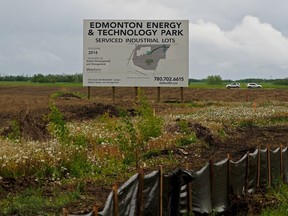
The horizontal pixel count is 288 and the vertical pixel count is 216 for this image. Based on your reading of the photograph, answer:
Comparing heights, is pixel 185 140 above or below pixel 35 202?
above

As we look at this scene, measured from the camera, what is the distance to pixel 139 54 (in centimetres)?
4138

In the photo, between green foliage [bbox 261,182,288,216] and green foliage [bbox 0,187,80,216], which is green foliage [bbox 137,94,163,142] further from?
green foliage [bbox 0,187,80,216]

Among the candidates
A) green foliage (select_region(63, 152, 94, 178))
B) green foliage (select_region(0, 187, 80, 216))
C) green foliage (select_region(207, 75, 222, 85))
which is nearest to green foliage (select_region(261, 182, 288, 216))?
green foliage (select_region(0, 187, 80, 216))

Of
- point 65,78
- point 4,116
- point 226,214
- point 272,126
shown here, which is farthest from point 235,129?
point 65,78

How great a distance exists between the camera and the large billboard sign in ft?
136

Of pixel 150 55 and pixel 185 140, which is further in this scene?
pixel 150 55

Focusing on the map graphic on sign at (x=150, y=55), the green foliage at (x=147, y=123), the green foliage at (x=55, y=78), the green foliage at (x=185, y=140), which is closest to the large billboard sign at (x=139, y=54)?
the map graphic on sign at (x=150, y=55)

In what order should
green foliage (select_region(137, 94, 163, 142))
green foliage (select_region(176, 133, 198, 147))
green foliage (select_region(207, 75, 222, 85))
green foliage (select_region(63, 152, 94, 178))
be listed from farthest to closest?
green foliage (select_region(207, 75, 222, 85)) < green foliage (select_region(176, 133, 198, 147)) < green foliage (select_region(137, 94, 163, 142)) < green foliage (select_region(63, 152, 94, 178))

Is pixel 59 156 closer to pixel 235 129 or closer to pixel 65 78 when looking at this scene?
pixel 235 129

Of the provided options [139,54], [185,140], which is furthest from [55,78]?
[185,140]

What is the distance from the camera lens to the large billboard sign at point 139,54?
136ft

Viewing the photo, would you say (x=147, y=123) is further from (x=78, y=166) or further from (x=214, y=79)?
(x=214, y=79)

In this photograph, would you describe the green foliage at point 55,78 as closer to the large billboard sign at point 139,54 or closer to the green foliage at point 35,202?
the large billboard sign at point 139,54

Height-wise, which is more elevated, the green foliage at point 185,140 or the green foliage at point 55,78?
the green foliage at point 55,78
